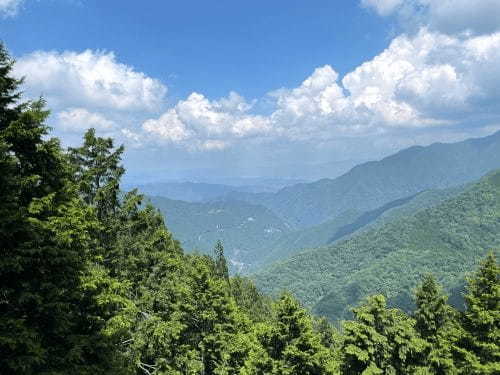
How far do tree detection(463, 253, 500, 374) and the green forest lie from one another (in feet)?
0.21

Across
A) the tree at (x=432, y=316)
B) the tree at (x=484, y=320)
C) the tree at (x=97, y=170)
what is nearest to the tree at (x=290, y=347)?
the tree at (x=432, y=316)

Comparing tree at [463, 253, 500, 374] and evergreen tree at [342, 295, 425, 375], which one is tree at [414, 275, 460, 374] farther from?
tree at [463, 253, 500, 374]

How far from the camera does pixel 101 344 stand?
12195 millimetres

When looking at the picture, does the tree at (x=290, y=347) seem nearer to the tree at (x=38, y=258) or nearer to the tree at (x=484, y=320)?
the tree at (x=484, y=320)

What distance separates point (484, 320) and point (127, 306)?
60.9 ft

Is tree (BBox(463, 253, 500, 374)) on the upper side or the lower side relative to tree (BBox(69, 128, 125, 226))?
lower

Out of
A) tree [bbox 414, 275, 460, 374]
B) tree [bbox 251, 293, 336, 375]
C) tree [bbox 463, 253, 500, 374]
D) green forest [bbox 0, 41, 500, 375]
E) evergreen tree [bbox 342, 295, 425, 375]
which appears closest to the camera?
green forest [bbox 0, 41, 500, 375]

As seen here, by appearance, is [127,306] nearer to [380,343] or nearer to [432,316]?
[380,343]

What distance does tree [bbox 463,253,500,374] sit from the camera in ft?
73.7

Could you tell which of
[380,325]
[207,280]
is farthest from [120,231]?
[380,325]

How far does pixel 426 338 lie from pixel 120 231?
67.0 ft

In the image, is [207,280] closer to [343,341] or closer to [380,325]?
[343,341]

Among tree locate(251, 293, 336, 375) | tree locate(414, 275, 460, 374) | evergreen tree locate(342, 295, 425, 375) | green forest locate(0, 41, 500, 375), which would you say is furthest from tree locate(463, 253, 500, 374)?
tree locate(251, 293, 336, 375)

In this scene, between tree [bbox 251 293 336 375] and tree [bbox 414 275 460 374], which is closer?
tree [bbox 251 293 336 375]
